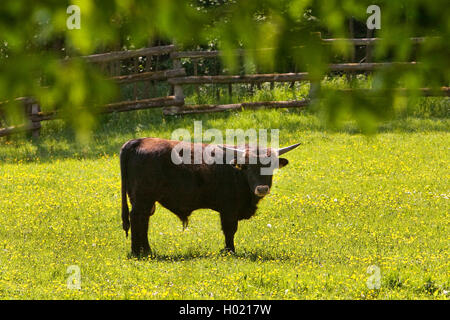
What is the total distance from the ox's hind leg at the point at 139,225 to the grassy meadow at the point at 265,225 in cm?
20

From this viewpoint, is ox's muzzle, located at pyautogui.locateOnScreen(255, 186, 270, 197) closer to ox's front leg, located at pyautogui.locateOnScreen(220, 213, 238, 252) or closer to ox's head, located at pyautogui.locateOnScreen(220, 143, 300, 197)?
ox's head, located at pyautogui.locateOnScreen(220, 143, 300, 197)

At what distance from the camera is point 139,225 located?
29.3 feet

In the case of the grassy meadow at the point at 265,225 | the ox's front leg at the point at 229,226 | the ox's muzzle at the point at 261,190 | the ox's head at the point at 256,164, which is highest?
the ox's head at the point at 256,164

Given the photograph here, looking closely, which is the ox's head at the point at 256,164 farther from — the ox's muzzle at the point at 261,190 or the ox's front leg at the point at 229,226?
the ox's front leg at the point at 229,226

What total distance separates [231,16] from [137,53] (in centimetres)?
1554

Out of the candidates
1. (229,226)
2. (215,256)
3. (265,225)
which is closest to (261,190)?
(229,226)

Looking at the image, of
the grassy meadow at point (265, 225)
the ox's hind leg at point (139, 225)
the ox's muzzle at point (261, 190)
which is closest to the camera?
the grassy meadow at point (265, 225)

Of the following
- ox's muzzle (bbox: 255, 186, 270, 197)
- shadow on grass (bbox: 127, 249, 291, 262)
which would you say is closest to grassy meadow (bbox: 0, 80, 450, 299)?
shadow on grass (bbox: 127, 249, 291, 262)

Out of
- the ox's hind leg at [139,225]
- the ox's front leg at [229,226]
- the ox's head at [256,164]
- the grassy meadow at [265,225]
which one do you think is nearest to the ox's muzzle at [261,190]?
the ox's head at [256,164]

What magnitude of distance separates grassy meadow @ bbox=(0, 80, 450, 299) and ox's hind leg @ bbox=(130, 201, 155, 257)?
0.20 m

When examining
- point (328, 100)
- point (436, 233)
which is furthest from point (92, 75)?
point (436, 233)

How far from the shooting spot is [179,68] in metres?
19.0

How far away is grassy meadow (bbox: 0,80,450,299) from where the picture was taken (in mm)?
7668

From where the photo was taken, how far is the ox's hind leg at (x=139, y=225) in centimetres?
894
